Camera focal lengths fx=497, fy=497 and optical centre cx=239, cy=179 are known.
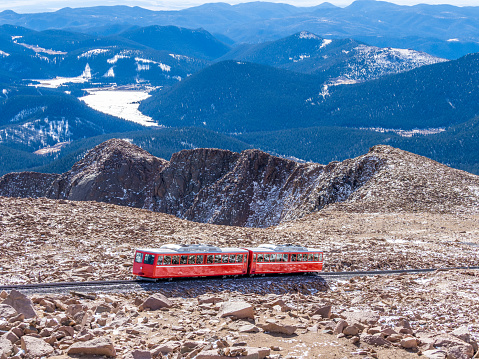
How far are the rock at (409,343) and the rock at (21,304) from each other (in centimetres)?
1637

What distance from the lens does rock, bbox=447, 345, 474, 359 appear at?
65.7 feet

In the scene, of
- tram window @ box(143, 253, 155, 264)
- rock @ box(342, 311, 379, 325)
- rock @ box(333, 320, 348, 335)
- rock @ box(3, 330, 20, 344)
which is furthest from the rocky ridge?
rock @ box(3, 330, 20, 344)

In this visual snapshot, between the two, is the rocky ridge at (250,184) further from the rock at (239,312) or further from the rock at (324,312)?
the rock at (239,312)

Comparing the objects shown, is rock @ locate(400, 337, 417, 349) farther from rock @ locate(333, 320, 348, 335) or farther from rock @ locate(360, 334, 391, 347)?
rock @ locate(333, 320, 348, 335)

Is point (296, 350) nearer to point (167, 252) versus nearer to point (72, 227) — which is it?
point (167, 252)

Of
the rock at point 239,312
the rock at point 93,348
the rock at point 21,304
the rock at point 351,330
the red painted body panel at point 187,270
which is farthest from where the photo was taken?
the red painted body panel at point 187,270

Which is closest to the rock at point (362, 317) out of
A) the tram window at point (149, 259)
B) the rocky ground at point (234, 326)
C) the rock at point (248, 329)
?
the rocky ground at point (234, 326)

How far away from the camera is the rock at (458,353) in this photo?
65.7 ft

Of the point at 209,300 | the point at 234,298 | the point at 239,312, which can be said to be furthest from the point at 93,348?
the point at 234,298

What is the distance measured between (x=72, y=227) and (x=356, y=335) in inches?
1156

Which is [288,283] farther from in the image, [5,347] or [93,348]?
[5,347]

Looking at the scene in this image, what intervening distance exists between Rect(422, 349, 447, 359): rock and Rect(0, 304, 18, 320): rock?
17.6 metres

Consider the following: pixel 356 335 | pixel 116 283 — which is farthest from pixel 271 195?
pixel 356 335

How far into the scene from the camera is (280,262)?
37.0 m
